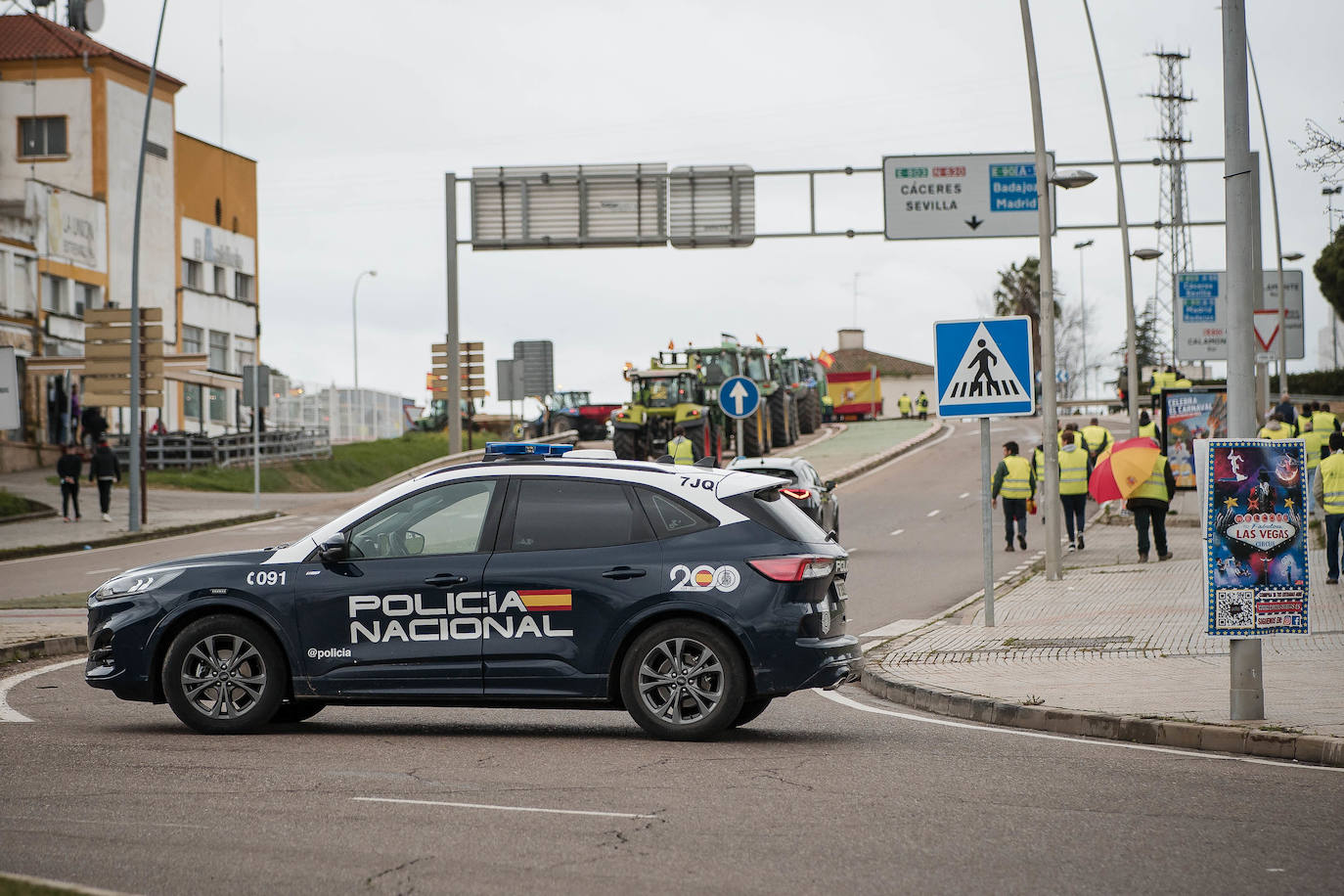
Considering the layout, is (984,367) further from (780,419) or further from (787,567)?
(780,419)

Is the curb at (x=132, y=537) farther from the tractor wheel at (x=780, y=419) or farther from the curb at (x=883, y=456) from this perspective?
the tractor wheel at (x=780, y=419)

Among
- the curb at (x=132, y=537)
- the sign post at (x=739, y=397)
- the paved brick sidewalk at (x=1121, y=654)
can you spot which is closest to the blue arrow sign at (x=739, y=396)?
the sign post at (x=739, y=397)

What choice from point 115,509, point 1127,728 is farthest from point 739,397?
point 1127,728

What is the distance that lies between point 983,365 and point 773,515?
259 inches

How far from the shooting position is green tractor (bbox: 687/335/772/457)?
135 feet

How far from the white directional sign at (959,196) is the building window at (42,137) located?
36.2m

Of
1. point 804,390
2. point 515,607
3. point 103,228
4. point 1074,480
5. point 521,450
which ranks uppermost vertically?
point 103,228

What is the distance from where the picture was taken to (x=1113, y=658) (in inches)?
516

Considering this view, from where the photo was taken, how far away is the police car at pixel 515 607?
371 inches

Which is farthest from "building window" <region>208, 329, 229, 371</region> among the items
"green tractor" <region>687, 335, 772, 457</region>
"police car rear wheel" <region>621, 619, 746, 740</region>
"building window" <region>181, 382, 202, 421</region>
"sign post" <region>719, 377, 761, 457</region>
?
"police car rear wheel" <region>621, 619, 746, 740</region>

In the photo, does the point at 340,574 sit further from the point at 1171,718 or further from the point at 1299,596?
the point at 1299,596

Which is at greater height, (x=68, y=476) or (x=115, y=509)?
(x=68, y=476)

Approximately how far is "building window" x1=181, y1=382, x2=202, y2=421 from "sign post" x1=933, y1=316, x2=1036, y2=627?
170 feet

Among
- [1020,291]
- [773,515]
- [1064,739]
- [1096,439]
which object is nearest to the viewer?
[773,515]
